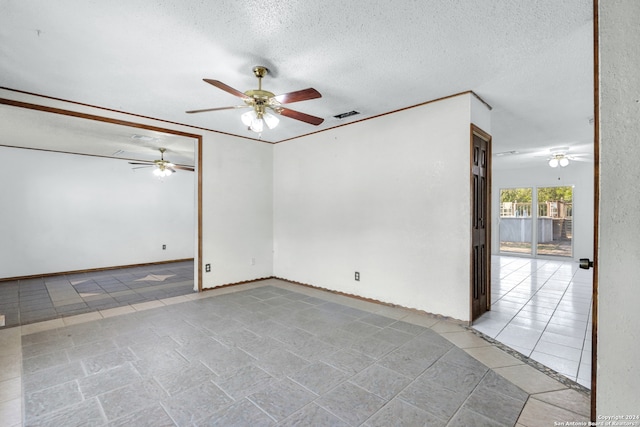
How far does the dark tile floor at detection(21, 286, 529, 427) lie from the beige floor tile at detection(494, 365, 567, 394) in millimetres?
88

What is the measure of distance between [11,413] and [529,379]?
11.6 ft

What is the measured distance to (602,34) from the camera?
99 centimetres

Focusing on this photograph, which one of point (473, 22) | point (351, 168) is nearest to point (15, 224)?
point (351, 168)

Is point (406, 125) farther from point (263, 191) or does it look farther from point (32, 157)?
point (32, 157)

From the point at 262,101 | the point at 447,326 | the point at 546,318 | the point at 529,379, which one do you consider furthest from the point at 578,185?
the point at 262,101

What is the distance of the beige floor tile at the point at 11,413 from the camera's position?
179cm

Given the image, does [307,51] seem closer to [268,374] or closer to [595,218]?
[595,218]

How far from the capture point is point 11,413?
1.88 metres

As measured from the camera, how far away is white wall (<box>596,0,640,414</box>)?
89 centimetres

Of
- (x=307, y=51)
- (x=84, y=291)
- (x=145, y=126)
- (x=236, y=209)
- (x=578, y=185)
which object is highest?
(x=307, y=51)

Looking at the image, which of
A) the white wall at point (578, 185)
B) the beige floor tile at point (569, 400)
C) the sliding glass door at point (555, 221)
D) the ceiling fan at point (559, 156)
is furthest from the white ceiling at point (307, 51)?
the sliding glass door at point (555, 221)

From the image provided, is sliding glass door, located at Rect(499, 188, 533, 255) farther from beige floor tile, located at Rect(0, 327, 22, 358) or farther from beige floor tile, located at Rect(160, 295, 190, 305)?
beige floor tile, located at Rect(0, 327, 22, 358)

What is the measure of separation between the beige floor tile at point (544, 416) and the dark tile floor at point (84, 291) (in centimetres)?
447

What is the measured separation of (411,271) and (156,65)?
354 centimetres
